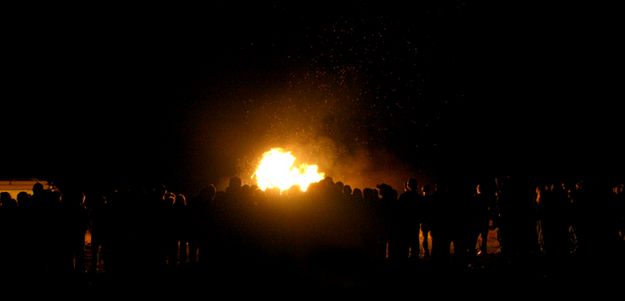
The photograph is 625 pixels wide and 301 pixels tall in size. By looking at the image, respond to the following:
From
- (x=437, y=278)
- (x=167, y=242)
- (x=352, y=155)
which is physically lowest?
(x=437, y=278)

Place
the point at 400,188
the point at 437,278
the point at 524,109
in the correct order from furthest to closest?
the point at 524,109 < the point at 400,188 < the point at 437,278

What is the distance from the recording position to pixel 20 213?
7824mm

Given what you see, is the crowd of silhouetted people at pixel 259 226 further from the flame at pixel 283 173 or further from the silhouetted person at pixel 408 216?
the flame at pixel 283 173

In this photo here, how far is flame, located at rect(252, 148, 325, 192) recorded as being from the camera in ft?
64.4

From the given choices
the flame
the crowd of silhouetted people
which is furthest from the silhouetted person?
the flame

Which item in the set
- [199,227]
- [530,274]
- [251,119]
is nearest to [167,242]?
[199,227]

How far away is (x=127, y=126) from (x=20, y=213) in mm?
25747

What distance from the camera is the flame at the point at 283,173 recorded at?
19641mm

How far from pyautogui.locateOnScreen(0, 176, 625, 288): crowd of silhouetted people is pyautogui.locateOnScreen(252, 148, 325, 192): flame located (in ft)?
33.7

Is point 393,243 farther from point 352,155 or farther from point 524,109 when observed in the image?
point 524,109

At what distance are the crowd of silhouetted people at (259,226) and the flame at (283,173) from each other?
10.3 metres

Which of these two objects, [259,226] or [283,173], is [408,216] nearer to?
[259,226]

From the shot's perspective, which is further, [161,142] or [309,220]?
[161,142]

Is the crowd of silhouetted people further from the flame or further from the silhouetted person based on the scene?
the flame
